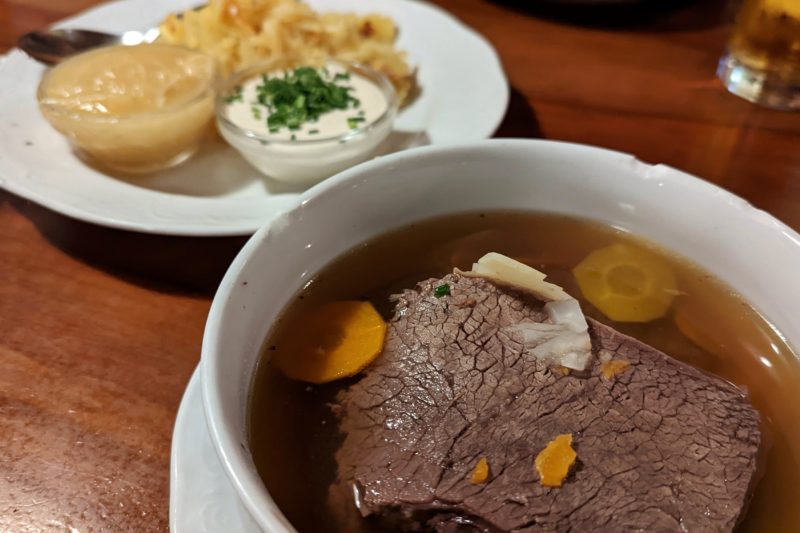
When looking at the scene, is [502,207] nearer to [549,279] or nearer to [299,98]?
[549,279]

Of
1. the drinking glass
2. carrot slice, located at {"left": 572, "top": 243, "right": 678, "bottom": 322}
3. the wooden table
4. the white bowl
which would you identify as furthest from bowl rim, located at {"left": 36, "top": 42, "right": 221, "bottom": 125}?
the drinking glass

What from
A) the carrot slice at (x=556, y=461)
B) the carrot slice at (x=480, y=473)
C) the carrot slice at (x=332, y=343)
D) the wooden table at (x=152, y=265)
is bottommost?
the wooden table at (x=152, y=265)

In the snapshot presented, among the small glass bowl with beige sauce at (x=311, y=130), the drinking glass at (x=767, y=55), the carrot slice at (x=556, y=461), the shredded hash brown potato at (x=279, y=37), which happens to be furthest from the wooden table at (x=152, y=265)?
the carrot slice at (x=556, y=461)

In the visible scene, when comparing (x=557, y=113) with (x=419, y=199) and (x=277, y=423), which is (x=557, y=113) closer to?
(x=419, y=199)

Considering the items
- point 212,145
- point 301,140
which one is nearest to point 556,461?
point 301,140

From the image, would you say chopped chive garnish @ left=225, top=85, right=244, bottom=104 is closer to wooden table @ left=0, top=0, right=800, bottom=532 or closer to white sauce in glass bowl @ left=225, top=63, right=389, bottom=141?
white sauce in glass bowl @ left=225, top=63, right=389, bottom=141

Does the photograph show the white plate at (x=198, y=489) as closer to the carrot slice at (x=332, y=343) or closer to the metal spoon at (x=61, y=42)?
the carrot slice at (x=332, y=343)
